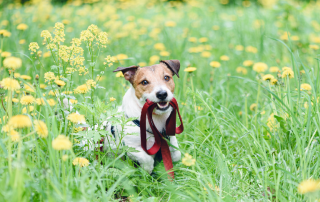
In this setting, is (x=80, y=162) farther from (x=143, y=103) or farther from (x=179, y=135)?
(x=179, y=135)

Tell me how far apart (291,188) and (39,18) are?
21.0ft

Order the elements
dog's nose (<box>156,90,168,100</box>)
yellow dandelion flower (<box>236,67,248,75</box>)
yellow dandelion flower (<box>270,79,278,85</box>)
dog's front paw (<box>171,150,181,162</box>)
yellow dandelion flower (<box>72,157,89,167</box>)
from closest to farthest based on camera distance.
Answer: yellow dandelion flower (<box>72,157,89,167</box>), dog's nose (<box>156,90,168,100</box>), dog's front paw (<box>171,150,181,162</box>), yellow dandelion flower (<box>270,79,278,85</box>), yellow dandelion flower (<box>236,67,248,75</box>)

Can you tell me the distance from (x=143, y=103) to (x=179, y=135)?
2.54 ft

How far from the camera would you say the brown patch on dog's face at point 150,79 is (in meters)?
2.48

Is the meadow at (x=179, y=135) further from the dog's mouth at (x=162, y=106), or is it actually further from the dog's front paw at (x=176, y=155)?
the dog's mouth at (x=162, y=106)

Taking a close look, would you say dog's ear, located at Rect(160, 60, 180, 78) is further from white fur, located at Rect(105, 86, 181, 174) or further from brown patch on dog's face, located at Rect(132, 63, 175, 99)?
white fur, located at Rect(105, 86, 181, 174)

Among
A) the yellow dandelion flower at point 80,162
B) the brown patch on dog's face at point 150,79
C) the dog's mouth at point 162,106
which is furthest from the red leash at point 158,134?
the yellow dandelion flower at point 80,162

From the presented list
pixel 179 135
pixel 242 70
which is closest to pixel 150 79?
pixel 179 135

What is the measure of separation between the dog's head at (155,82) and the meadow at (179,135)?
0.24 m

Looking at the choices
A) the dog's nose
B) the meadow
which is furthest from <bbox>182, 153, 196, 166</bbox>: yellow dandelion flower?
the dog's nose

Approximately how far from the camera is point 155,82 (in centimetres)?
249

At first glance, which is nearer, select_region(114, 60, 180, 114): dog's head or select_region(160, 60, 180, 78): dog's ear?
select_region(114, 60, 180, 114): dog's head

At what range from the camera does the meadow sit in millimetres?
1866

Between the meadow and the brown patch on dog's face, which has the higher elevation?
the brown patch on dog's face
